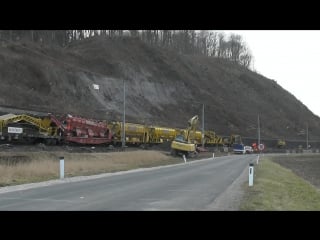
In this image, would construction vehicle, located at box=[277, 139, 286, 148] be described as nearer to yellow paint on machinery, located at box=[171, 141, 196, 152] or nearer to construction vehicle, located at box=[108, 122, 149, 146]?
construction vehicle, located at box=[108, 122, 149, 146]

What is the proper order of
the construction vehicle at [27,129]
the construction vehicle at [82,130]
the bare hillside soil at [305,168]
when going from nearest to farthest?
the construction vehicle at [27,129] → the bare hillside soil at [305,168] → the construction vehicle at [82,130]

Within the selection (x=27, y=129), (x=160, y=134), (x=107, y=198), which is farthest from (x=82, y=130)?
(x=107, y=198)

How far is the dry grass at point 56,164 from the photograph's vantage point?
27203 millimetres

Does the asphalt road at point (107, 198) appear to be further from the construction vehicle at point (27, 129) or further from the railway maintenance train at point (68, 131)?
the railway maintenance train at point (68, 131)

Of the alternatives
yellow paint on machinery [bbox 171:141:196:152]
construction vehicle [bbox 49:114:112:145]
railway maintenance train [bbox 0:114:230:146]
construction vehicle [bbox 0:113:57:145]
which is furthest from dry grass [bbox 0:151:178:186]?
yellow paint on machinery [bbox 171:141:196:152]

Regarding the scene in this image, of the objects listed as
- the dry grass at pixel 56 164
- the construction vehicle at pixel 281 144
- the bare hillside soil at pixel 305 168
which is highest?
the dry grass at pixel 56 164

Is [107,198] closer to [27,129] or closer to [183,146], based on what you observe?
[27,129]

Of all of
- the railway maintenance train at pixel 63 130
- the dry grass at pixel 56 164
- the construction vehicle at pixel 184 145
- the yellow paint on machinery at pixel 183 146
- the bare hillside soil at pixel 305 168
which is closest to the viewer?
the dry grass at pixel 56 164

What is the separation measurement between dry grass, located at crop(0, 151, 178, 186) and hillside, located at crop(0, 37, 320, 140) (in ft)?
61.6

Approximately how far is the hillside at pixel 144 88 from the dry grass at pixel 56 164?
18785 millimetres

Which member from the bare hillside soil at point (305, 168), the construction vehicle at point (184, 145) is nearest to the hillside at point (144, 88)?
the construction vehicle at point (184, 145)
